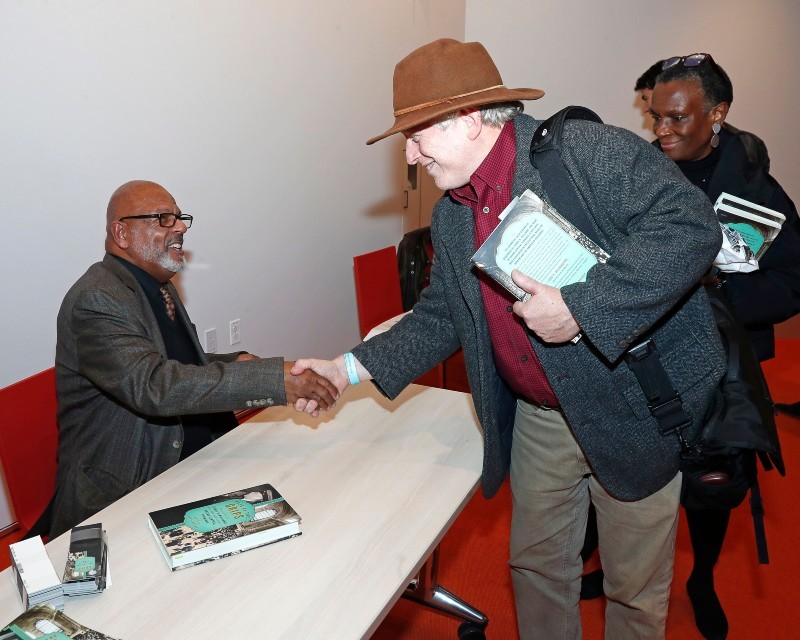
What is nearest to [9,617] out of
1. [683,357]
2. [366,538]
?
[366,538]

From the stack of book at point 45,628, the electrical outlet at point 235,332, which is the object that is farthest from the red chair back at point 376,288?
the stack of book at point 45,628

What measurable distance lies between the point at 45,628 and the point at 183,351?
1264mm

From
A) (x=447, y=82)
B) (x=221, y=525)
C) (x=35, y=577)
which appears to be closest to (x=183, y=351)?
(x=221, y=525)

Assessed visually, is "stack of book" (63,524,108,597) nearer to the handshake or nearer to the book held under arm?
the handshake

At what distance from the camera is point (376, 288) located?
3805 mm

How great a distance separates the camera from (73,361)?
6.98 feet

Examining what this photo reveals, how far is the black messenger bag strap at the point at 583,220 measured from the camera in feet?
5.01

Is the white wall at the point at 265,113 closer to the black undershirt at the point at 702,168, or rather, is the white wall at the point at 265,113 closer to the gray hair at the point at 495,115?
the gray hair at the point at 495,115

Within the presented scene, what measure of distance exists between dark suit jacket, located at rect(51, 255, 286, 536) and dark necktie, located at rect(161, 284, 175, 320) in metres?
0.23

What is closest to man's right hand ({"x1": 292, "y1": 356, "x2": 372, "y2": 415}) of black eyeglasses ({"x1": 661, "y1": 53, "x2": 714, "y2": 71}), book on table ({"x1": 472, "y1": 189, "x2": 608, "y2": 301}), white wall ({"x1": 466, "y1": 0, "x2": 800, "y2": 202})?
book on table ({"x1": 472, "y1": 189, "x2": 608, "y2": 301})

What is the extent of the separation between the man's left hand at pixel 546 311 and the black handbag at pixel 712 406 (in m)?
0.18

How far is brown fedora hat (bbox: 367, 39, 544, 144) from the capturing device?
1587mm

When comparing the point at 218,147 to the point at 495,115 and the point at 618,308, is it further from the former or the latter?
the point at 618,308

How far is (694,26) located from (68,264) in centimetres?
517
